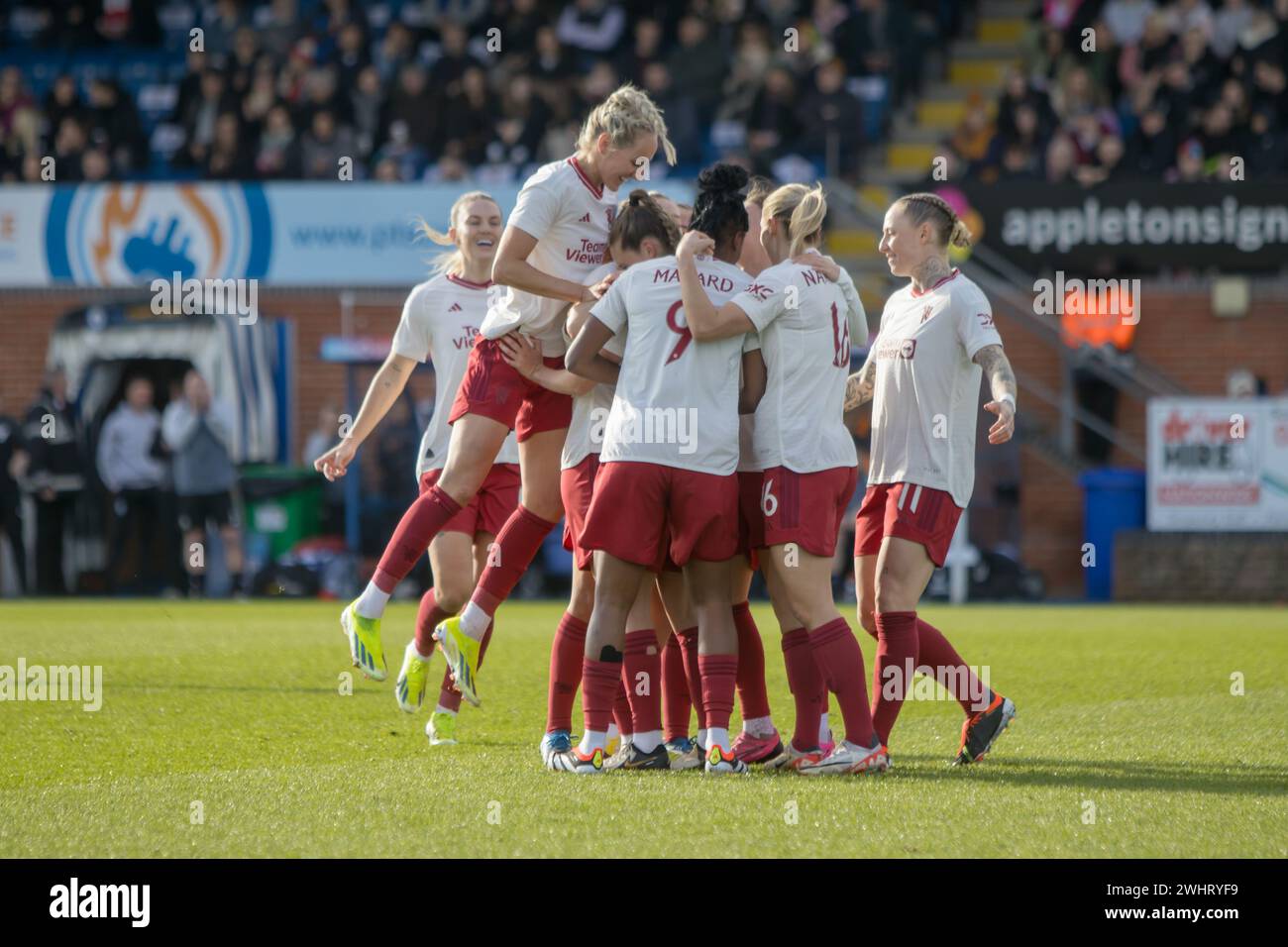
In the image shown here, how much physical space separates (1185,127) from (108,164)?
39.8 ft

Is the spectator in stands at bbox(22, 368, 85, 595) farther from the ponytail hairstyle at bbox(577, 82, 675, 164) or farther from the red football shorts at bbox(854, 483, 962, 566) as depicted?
the red football shorts at bbox(854, 483, 962, 566)

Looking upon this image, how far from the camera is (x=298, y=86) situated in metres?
22.6

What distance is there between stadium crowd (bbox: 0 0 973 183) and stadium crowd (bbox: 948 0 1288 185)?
1.69m

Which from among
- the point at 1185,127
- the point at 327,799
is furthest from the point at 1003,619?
the point at 327,799

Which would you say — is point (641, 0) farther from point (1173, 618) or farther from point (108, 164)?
point (1173, 618)

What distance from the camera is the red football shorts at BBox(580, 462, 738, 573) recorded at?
6.06 metres

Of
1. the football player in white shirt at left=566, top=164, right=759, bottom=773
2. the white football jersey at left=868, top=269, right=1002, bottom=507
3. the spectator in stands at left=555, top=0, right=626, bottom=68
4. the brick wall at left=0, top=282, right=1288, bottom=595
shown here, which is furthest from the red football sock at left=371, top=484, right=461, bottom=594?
the spectator in stands at left=555, top=0, right=626, bottom=68

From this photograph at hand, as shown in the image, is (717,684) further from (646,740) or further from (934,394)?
(934,394)

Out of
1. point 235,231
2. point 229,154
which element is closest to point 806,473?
point 235,231

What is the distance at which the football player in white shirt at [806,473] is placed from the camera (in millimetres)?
6176

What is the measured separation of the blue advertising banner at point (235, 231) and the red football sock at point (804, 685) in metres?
13.6

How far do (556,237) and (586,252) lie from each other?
0.13m

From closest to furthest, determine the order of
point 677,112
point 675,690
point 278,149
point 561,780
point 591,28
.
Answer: point 561,780
point 675,690
point 677,112
point 278,149
point 591,28

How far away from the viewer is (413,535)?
7219 mm
